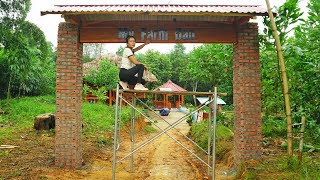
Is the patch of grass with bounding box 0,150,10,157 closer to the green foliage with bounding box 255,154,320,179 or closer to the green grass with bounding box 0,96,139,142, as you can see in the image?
the green grass with bounding box 0,96,139,142

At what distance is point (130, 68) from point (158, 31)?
3.77 ft

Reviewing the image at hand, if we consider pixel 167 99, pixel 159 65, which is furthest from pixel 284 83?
pixel 159 65

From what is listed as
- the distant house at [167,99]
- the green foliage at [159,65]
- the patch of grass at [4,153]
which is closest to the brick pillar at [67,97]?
the patch of grass at [4,153]

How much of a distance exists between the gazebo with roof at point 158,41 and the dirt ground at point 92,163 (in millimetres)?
563

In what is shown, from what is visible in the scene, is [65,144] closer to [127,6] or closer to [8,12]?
[127,6]

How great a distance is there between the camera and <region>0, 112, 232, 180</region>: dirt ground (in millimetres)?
6359

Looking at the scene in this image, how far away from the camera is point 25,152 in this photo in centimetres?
811

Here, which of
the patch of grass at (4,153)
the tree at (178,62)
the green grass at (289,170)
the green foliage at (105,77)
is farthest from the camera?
the tree at (178,62)

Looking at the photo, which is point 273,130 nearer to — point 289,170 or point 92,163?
point 289,170

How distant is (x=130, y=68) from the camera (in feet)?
20.8

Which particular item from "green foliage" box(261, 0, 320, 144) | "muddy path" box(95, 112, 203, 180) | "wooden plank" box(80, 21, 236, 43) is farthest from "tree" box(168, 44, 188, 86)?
Answer: "wooden plank" box(80, 21, 236, 43)

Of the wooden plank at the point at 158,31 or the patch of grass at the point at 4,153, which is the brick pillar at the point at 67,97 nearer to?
the wooden plank at the point at 158,31

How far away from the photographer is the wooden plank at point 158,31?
677cm

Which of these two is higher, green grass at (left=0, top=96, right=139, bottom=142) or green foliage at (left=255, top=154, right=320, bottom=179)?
green foliage at (left=255, top=154, right=320, bottom=179)
